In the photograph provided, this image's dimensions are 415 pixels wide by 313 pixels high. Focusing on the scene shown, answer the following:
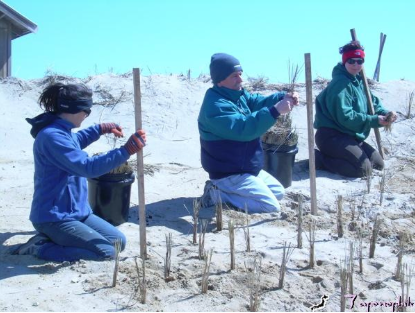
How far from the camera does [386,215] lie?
7.27 m

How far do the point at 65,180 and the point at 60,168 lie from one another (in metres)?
0.12

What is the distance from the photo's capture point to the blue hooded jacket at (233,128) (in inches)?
270

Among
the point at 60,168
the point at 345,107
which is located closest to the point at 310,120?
the point at 345,107

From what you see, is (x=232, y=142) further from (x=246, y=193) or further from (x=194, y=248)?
(x=194, y=248)

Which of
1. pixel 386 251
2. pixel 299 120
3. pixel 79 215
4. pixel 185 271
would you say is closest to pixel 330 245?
pixel 386 251

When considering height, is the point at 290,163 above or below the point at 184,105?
below

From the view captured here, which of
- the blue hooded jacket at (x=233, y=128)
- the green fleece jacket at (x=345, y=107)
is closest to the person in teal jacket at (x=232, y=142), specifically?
the blue hooded jacket at (x=233, y=128)

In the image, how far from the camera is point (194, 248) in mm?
5863

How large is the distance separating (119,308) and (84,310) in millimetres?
216

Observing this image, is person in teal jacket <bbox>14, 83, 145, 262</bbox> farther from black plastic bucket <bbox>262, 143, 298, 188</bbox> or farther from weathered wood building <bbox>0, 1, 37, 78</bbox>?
weathered wood building <bbox>0, 1, 37, 78</bbox>

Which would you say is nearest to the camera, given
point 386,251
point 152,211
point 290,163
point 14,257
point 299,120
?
point 14,257

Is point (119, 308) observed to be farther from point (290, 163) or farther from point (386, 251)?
point (290, 163)

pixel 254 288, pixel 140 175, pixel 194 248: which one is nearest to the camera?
pixel 254 288

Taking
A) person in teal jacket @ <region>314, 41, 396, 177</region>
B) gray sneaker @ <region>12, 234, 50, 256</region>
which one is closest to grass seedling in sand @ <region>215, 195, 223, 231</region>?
gray sneaker @ <region>12, 234, 50, 256</region>
